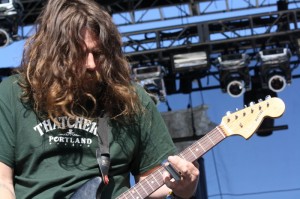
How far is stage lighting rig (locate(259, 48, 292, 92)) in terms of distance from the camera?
7.53 metres

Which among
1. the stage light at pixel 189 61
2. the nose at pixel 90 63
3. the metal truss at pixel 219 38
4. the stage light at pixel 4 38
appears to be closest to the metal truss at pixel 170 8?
the metal truss at pixel 219 38

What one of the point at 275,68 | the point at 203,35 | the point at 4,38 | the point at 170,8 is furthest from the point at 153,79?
the point at 4,38

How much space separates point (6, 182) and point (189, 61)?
5821 mm

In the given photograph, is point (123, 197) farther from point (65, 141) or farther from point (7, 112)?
point (7, 112)

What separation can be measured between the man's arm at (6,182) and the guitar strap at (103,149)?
0.97 ft

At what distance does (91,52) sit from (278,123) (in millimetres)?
6059

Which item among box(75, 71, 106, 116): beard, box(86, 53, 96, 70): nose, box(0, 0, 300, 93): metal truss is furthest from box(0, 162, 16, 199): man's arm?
box(0, 0, 300, 93): metal truss

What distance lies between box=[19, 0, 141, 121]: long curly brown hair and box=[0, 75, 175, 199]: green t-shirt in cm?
5

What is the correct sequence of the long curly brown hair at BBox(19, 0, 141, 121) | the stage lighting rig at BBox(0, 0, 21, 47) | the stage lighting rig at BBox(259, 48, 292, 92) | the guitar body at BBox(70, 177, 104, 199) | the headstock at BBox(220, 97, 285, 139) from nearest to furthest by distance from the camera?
1. the guitar body at BBox(70, 177, 104, 199)
2. the long curly brown hair at BBox(19, 0, 141, 121)
3. the headstock at BBox(220, 97, 285, 139)
4. the stage lighting rig at BBox(0, 0, 21, 47)
5. the stage lighting rig at BBox(259, 48, 292, 92)

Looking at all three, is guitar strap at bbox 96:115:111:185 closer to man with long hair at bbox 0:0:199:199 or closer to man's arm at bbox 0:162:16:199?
man with long hair at bbox 0:0:199:199

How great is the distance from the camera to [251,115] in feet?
7.93

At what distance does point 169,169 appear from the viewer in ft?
6.69

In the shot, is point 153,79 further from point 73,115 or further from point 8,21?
point 73,115

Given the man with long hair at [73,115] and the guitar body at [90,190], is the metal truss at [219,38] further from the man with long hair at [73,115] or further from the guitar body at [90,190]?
the guitar body at [90,190]
